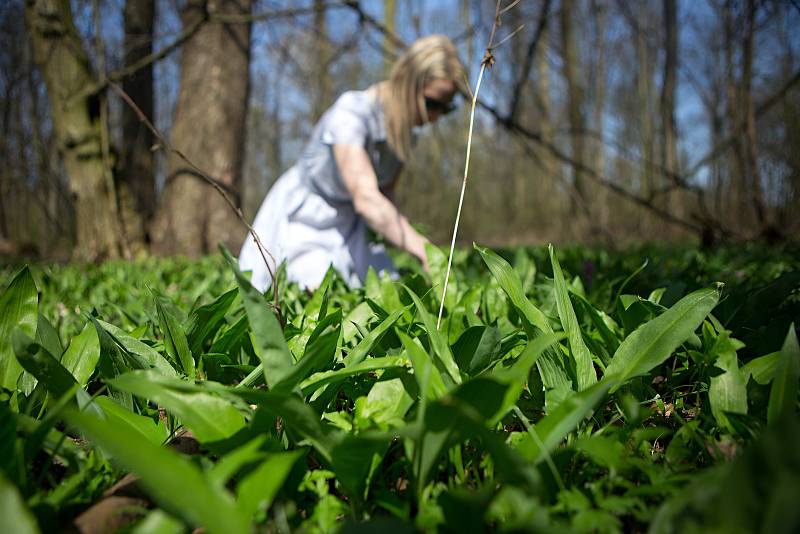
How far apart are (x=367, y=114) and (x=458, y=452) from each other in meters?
2.66

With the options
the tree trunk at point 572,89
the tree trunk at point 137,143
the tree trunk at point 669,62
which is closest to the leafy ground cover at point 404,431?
the tree trunk at point 137,143

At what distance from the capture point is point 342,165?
281 centimetres

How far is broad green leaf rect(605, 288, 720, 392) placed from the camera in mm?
917

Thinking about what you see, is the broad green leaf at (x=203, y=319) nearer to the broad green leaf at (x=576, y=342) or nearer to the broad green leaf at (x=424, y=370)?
the broad green leaf at (x=424, y=370)

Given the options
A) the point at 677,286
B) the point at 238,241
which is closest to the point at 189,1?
the point at 238,241

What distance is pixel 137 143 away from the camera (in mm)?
6227

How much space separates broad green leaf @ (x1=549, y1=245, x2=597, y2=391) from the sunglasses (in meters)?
2.42

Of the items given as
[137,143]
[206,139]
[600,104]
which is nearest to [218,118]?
[206,139]

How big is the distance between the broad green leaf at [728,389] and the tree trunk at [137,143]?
5.48 m

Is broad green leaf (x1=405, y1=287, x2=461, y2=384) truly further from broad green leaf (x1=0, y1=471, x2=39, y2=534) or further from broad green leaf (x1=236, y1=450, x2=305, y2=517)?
broad green leaf (x1=0, y1=471, x2=39, y2=534)

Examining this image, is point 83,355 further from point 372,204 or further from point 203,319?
point 372,204

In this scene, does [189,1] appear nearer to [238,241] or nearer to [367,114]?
[238,241]

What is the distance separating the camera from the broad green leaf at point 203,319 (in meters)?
1.27

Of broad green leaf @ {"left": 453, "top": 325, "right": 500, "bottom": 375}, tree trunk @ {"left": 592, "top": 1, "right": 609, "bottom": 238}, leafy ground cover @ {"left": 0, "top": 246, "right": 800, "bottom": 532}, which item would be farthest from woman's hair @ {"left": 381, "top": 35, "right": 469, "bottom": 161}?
tree trunk @ {"left": 592, "top": 1, "right": 609, "bottom": 238}
